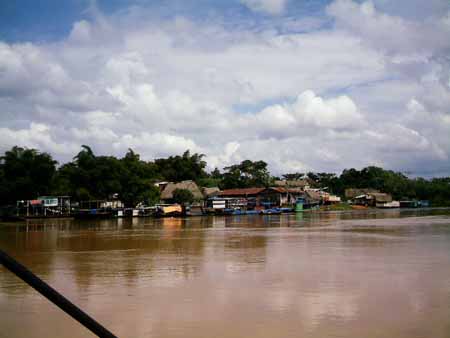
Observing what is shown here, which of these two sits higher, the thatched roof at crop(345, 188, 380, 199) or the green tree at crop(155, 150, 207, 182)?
the green tree at crop(155, 150, 207, 182)

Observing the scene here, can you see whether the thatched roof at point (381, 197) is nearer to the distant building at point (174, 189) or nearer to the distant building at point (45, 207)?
the distant building at point (174, 189)

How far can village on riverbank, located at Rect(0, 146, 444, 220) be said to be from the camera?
163 ft

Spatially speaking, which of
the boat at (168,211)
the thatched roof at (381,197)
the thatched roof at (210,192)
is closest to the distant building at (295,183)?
the thatched roof at (381,197)

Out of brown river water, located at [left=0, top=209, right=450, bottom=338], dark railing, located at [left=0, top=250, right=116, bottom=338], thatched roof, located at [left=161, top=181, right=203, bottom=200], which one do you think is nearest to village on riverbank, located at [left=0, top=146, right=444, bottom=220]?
thatched roof, located at [left=161, top=181, right=203, bottom=200]

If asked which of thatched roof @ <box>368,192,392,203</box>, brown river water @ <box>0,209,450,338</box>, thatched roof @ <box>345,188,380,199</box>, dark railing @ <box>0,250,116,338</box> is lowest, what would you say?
brown river water @ <box>0,209,450,338</box>

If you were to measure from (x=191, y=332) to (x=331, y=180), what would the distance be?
347 ft

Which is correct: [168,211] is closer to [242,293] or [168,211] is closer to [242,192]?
[242,192]

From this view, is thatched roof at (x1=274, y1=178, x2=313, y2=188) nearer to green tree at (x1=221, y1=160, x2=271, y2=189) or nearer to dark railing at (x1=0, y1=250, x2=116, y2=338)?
green tree at (x1=221, y1=160, x2=271, y2=189)

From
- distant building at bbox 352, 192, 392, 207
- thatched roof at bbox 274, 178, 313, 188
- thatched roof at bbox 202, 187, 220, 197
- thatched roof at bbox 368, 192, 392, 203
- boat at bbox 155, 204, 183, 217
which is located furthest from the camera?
thatched roof at bbox 274, 178, 313, 188

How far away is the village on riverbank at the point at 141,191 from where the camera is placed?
49.7 metres

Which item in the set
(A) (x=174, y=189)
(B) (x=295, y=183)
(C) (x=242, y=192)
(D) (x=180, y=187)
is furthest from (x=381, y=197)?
(A) (x=174, y=189)

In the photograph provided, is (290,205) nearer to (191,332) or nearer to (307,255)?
(307,255)

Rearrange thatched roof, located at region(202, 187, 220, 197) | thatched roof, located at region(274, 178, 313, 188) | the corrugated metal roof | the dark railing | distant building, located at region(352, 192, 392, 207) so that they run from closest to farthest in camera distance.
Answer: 1. the dark railing
2. the corrugated metal roof
3. thatched roof, located at region(202, 187, 220, 197)
4. distant building, located at region(352, 192, 392, 207)
5. thatched roof, located at region(274, 178, 313, 188)

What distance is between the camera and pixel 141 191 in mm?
55562
